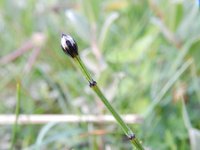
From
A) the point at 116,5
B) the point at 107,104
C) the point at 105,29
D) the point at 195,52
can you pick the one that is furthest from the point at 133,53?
the point at 107,104

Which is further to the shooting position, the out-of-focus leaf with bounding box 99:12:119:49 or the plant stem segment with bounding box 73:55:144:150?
the out-of-focus leaf with bounding box 99:12:119:49

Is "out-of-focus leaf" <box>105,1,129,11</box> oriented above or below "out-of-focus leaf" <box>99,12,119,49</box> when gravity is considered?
above

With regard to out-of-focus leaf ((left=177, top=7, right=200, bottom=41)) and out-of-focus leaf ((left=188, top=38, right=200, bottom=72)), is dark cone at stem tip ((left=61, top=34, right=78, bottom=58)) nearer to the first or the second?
out-of-focus leaf ((left=188, top=38, right=200, bottom=72))

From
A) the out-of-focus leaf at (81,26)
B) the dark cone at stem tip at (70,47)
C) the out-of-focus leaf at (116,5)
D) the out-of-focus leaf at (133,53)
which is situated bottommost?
the dark cone at stem tip at (70,47)

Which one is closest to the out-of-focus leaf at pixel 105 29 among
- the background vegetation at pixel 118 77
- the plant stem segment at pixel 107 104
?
the background vegetation at pixel 118 77

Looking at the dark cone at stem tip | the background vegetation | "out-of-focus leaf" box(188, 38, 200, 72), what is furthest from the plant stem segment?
"out-of-focus leaf" box(188, 38, 200, 72)

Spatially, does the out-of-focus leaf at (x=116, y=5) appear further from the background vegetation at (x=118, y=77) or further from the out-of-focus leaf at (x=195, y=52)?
the out-of-focus leaf at (x=195, y=52)

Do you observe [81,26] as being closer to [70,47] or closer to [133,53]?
[133,53]

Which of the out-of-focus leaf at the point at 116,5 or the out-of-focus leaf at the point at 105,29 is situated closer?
the out-of-focus leaf at the point at 105,29
